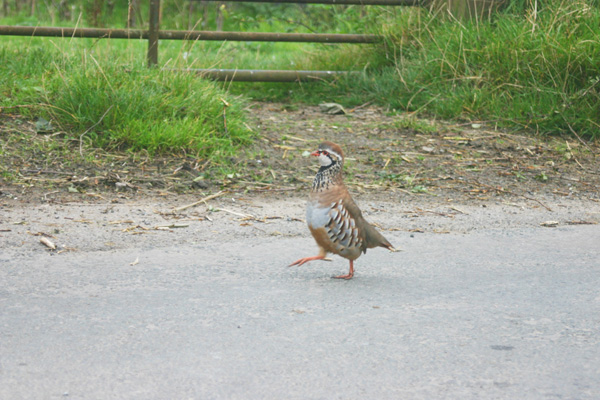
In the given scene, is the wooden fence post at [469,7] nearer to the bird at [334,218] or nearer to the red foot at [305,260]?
the bird at [334,218]

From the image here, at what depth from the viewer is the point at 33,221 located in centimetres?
495

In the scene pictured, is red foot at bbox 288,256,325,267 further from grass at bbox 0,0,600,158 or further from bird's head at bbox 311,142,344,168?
grass at bbox 0,0,600,158

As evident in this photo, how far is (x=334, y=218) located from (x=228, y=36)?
16.8ft

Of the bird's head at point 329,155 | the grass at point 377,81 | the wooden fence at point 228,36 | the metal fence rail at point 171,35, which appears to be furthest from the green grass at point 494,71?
the bird's head at point 329,155

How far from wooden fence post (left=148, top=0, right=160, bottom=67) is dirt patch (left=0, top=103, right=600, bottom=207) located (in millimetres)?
1383

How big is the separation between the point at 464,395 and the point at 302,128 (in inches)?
203

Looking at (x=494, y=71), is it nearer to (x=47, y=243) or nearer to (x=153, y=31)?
(x=153, y=31)

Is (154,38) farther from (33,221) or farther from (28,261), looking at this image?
(28,261)

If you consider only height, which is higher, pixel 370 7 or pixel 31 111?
pixel 370 7

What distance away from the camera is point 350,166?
6.74 m

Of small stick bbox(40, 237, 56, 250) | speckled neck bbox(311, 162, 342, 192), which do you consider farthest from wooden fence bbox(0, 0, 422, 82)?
speckled neck bbox(311, 162, 342, 192)

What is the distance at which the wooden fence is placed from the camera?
319 inches

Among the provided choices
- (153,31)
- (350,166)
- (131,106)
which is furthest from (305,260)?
(153,31)

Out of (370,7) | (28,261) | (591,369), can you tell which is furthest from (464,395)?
(370,7)
